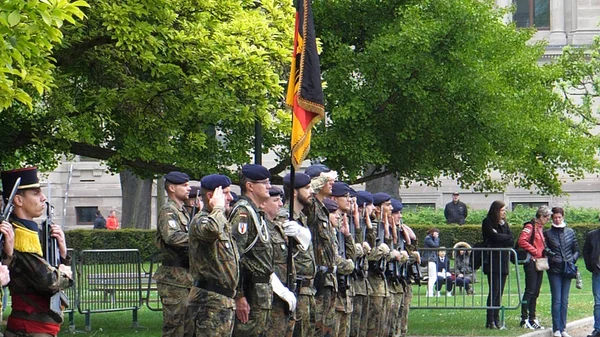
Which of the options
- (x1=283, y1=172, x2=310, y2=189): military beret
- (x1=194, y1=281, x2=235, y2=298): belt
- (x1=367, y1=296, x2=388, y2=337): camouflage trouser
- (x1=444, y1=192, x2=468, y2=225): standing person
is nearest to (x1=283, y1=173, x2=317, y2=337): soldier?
(x1=283, y1=172, x2=310, y2=189): military beret

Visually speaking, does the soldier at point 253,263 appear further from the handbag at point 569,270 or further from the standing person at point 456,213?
the standing person at point 456,213

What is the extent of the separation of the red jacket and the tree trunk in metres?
19.8

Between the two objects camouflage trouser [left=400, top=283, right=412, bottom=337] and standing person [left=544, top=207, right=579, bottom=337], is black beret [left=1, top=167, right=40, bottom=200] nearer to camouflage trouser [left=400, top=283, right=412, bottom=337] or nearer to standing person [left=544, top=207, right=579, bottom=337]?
camouflage trouser [left=400, top=283, right=412, bottom=337]

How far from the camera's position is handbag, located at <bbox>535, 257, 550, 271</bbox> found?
18.5 meters

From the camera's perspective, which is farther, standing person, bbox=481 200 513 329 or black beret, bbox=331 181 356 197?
standing person, bbox=481 200 513 329

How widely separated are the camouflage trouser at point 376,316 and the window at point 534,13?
37.7m

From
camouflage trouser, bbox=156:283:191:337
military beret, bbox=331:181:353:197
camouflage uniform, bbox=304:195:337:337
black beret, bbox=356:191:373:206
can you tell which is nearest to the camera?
camouflage trouser, bbox=156:283:191:337

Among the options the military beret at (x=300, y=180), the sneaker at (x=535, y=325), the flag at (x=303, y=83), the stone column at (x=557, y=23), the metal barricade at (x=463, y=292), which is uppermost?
the stone column at (x=557, y=23)

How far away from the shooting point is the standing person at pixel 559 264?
18.0 metres

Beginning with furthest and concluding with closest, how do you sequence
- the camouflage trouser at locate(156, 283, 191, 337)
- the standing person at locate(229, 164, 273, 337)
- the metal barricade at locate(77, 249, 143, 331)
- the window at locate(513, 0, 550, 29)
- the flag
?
1. the window at locate(513, 0, 550, 29)
2. the metal barricade at locate(77, 249, 143, 331)
3. the camouflage trouser at locate(156, 283, 191, 337)
4. the flag
5. the standing person at locate(229, 164, 273, 337)

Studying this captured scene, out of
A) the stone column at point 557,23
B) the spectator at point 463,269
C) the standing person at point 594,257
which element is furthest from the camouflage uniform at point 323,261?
the stone column at point 557,23

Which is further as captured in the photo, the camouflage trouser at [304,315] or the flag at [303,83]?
the camouflage trouser at [304,315]

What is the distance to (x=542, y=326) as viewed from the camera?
19.1m

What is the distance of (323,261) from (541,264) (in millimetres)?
6683
